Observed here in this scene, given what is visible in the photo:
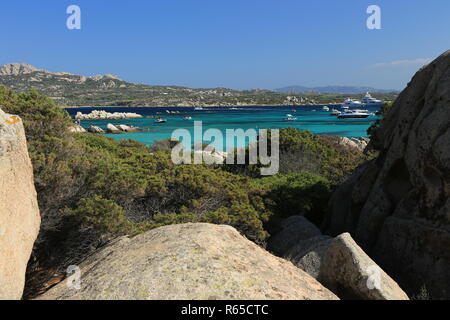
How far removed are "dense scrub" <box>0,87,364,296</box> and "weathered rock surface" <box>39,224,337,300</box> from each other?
336 centimetres

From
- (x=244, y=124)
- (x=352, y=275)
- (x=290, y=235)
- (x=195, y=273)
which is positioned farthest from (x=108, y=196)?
(x=244, y=124)

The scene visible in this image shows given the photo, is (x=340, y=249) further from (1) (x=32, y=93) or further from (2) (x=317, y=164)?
(2) (x=317, y=164)

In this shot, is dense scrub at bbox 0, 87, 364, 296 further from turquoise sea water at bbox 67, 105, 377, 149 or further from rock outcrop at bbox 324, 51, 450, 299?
turquoise sea water at bbox 67, 105, 377, 149

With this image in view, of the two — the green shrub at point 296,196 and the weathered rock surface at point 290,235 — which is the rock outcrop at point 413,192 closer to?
the weathered rock surface at point 290,235

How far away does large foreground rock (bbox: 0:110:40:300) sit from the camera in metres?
4.02

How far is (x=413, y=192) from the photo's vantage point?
883 cm

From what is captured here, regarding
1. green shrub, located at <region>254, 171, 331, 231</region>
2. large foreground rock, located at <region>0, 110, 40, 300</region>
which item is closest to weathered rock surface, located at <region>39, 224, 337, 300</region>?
large foreground rock, located at <region>0, 110, 40, 300</region>

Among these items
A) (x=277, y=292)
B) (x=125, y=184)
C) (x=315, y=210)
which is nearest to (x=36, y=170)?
(x=125, y=184)

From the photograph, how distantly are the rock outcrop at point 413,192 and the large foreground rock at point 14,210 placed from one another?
7.68 meters

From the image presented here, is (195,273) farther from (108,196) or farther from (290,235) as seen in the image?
(290,235)

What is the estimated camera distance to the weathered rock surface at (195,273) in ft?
12.7

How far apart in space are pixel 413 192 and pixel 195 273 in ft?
23.0

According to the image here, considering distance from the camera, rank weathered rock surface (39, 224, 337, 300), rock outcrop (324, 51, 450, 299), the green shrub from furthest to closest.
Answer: the green shrub → rock outcrop (324, 51, 450, 299) → weathered rock surface (39, 224, 337, 300)

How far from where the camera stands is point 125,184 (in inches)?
369
